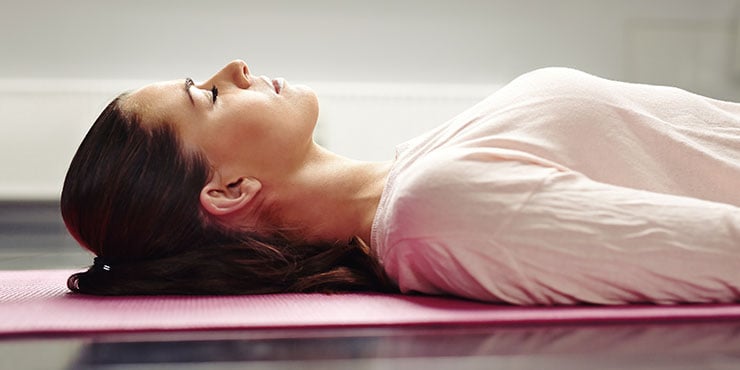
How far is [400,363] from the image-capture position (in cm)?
74

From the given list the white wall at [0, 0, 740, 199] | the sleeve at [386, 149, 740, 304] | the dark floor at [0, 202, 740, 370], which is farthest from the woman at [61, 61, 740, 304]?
the white wall at [0, 0, 740, 199]

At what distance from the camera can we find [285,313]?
1033mm

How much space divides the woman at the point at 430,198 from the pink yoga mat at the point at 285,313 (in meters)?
0.05

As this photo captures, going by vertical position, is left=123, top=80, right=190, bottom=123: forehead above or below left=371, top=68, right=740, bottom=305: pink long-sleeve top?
above

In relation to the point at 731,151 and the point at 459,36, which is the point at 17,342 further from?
the point at 459,36

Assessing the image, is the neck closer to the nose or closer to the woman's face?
the woman's face

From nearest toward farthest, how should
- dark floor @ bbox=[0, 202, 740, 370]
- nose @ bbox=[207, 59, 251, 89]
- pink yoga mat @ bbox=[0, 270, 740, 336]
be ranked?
dark floor @ bbox=[0, 202, 740, 370] < pink yoga mat @ bbox=[0, 270, 740, 336] < nose @ bbox=[207, 59, 251, 89]

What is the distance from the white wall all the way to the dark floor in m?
A: 2.40

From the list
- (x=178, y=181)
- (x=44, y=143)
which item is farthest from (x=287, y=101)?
(x=44, y=143)

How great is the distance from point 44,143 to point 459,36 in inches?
63.6

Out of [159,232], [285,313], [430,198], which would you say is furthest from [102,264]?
[430,198]

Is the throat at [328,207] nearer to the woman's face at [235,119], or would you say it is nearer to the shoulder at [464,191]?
the woman's face at [235,119]

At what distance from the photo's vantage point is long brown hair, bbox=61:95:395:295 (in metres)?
1.25

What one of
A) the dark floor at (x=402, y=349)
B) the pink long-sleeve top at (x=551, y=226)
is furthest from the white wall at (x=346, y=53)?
the dark floor at (x=402, y=349)
